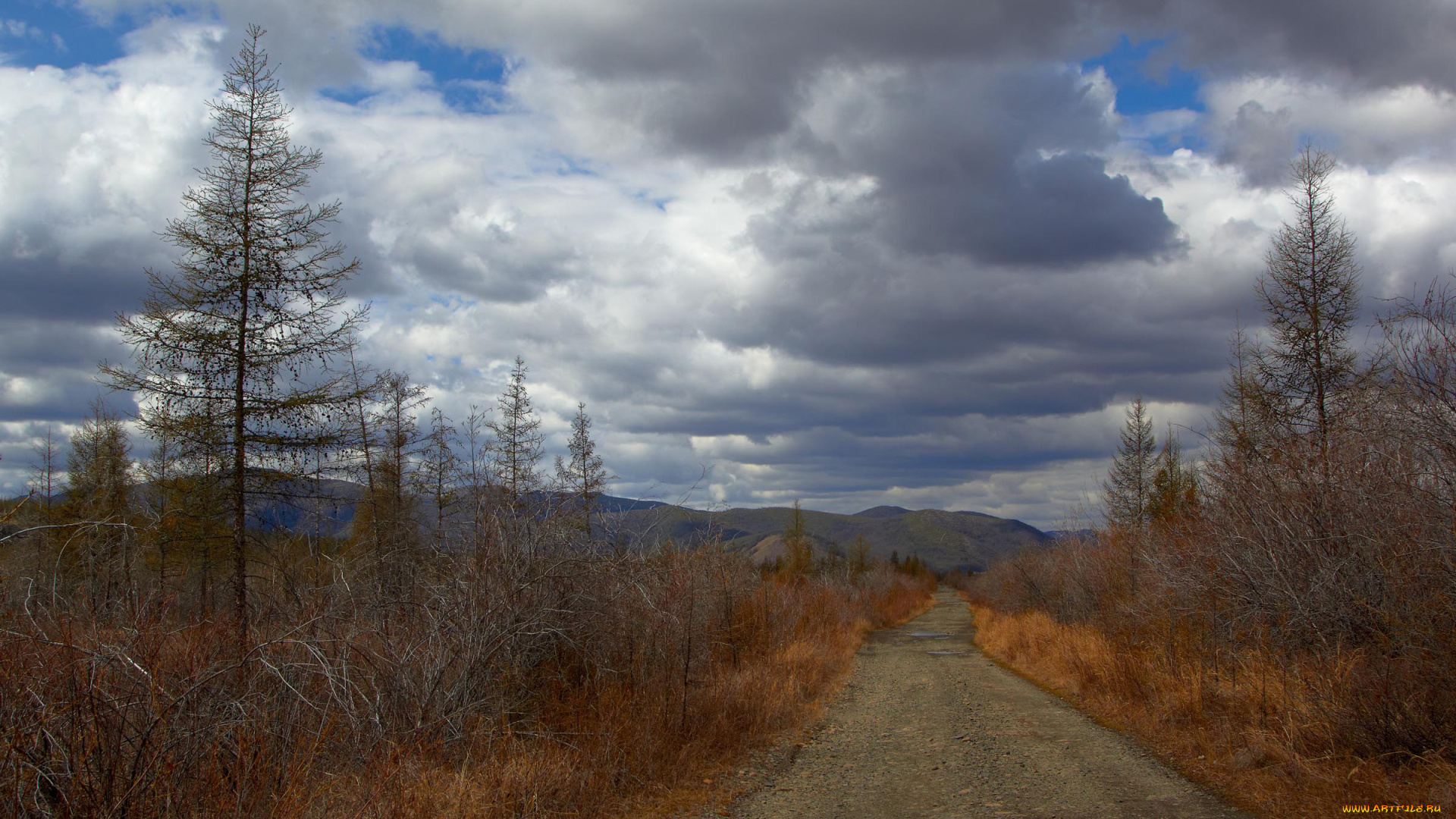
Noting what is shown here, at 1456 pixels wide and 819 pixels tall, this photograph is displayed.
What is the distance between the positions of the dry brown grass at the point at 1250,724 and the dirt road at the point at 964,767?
1.31 feet

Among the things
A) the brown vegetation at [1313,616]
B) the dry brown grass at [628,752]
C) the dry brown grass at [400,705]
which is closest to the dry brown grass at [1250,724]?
the brown vegetation at [1313,616]

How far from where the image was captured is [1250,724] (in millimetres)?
8906

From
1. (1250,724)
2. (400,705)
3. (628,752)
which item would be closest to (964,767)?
(1250,724)

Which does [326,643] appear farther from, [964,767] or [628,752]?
[964,767]

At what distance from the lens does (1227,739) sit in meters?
8.92

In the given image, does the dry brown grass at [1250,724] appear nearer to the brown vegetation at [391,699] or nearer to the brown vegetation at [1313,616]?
the brown vegetation at [1313,616]

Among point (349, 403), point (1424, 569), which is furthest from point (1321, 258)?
point (349, 403)

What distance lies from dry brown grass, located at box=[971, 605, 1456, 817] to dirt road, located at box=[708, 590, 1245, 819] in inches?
15.7

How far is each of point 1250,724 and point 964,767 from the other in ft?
10.2

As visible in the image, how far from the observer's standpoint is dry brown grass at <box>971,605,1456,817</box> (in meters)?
6.78

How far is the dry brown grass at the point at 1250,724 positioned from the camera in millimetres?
6781

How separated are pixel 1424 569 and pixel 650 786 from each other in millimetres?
7711

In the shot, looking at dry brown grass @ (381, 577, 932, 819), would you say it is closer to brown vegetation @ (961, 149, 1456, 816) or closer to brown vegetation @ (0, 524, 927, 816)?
brown vegetation @ (0, 524, 927, 816)

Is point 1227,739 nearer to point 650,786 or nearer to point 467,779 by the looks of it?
point 650,786
